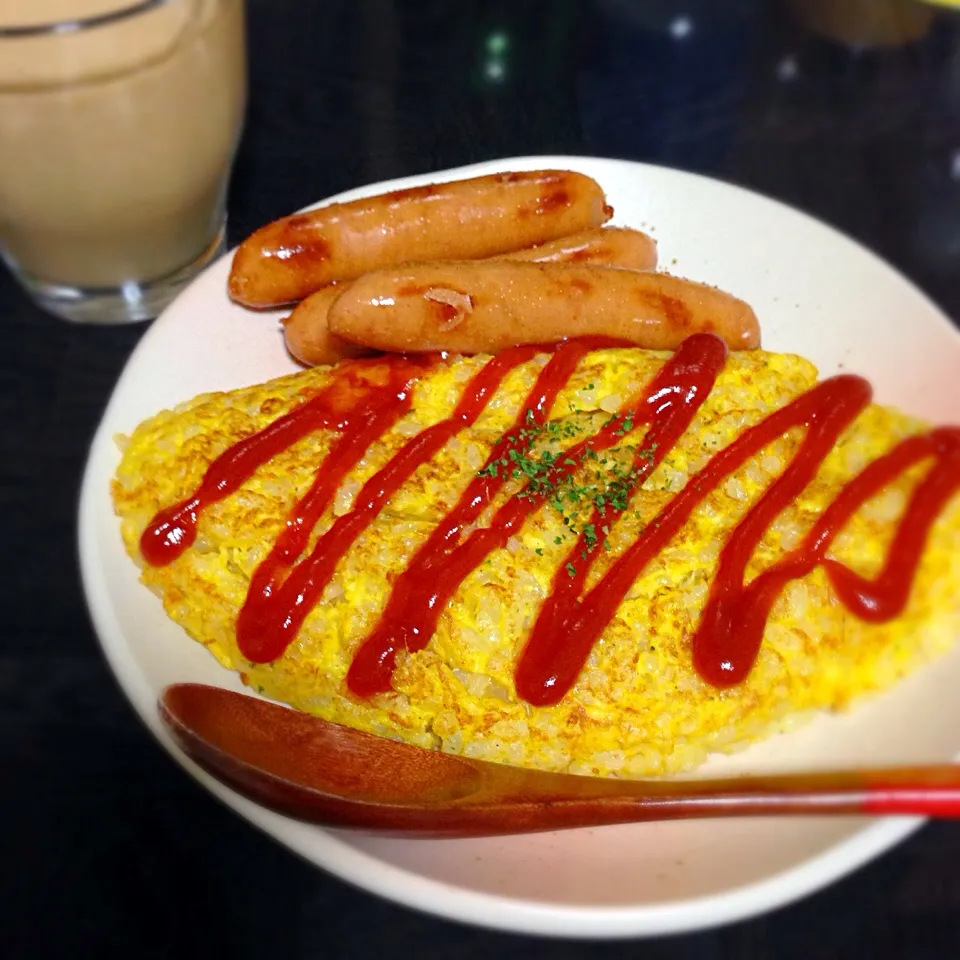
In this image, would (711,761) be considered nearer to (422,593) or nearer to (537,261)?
(422,593)

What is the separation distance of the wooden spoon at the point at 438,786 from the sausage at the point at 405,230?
111 cm

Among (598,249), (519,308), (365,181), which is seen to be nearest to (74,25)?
(519,308)

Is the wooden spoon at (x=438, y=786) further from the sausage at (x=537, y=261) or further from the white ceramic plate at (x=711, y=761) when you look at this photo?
the sausage at (x=537, y=261)

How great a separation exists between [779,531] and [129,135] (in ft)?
5.87

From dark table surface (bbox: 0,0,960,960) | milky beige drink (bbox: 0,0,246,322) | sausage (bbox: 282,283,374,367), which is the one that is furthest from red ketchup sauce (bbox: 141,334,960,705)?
milky beige drink (bbox: 0,0,246,322)

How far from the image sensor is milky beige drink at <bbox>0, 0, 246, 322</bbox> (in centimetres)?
189

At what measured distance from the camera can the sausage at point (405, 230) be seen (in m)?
2.35

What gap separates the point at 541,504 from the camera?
2031mm

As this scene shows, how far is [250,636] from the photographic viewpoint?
193 cm

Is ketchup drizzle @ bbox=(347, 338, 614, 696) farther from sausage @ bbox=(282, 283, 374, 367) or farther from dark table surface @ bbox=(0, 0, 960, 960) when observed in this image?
sausage @ bbox=(282, 283, 374, 367)

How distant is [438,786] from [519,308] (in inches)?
46.0

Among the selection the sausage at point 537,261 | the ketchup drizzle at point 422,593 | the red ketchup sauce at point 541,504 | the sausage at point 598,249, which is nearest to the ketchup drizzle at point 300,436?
the red ketchup sauce at point 541,504

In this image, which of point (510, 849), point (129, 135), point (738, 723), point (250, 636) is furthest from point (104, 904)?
point (129, 135)

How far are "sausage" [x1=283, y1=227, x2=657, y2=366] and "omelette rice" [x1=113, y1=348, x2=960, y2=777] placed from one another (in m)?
0.27
